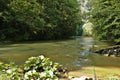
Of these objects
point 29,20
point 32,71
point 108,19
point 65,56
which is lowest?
point 65,56

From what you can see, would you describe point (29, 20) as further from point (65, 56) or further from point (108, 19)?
point (65, 56)

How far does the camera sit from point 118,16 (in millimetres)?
30297

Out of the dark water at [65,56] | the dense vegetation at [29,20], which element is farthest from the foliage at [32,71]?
the dense vegetation at [29,20]

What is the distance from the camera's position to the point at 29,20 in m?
44.4

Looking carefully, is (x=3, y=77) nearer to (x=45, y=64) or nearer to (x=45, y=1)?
(x=45, y=64)

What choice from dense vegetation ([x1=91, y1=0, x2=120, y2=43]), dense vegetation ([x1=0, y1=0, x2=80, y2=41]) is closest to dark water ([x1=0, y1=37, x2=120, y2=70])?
dense vegetation ([x1=91, y1=0, x2=120, y2=43])

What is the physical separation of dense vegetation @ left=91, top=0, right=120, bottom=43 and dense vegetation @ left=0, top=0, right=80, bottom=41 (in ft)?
40.6

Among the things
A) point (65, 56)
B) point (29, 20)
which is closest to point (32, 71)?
point (65, 56)

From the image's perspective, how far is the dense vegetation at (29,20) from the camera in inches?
1703

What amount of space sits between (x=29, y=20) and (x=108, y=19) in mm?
16477

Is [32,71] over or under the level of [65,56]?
over

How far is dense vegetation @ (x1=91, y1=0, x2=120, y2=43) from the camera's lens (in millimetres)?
30542

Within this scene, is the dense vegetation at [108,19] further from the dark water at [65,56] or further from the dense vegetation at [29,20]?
the dense vegetation at [29,20]

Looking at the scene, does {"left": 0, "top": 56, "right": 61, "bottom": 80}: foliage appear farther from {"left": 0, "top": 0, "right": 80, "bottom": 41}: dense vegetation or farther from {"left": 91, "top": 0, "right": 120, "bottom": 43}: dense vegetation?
{"left": 0, "top": 0, "right": 80, "bottom": 41}: dense vegetation
